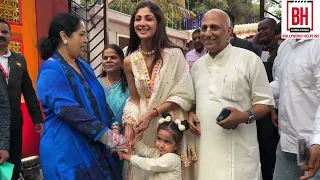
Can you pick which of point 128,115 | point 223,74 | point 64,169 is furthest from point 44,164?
point 223,74

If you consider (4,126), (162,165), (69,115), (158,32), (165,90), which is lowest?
(162,165)

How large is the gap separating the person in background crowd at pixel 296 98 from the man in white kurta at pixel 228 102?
203 millimetres

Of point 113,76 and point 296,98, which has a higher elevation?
point 113,76

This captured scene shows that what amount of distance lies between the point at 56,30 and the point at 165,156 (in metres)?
1.15

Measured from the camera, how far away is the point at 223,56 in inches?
93.9

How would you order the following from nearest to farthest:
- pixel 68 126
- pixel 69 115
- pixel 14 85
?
pixel 69 115 < pixel 68 126 < pixel 14 85

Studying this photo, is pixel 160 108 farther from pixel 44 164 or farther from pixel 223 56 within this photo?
pixel 44 164

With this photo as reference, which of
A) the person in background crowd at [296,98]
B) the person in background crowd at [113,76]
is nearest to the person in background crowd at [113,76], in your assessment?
the person in background crowd at [113,76]

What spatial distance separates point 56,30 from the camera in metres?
2.34

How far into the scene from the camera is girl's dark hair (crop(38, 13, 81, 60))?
7.64 ft

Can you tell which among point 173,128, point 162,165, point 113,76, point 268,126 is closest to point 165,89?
point 173,128

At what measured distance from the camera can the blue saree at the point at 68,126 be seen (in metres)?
2.19

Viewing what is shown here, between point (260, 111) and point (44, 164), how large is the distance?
1.50 meters

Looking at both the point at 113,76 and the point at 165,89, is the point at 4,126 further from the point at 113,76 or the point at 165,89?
the point at 165,89
